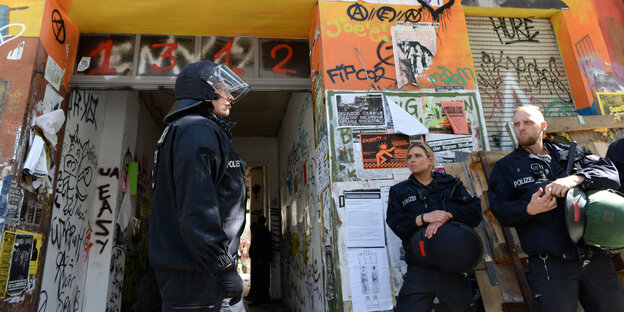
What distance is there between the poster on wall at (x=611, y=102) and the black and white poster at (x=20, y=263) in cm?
625

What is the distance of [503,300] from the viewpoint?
3.13 meters

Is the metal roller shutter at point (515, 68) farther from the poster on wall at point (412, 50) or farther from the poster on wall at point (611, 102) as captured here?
the poster on wall at point (412, 50)

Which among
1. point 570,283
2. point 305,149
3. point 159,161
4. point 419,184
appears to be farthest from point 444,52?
point 159,161

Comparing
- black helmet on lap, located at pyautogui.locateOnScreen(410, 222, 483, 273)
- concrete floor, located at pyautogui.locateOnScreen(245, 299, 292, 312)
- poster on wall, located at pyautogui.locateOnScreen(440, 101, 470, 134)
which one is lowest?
concrete floor, located at pyautogui.locateOnScreen(245, 299, 292, 312)

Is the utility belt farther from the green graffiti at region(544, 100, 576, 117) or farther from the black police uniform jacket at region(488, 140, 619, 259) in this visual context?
the green graffiti at region(544, 100, 576, 117)

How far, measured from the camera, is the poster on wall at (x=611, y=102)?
14.6 ft

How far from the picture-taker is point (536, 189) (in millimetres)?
2674

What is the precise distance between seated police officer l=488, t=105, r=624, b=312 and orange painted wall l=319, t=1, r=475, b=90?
5.66 ft

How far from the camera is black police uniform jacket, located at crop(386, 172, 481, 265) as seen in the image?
2.88 metres

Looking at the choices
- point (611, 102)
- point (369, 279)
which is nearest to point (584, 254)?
point (369, 279)

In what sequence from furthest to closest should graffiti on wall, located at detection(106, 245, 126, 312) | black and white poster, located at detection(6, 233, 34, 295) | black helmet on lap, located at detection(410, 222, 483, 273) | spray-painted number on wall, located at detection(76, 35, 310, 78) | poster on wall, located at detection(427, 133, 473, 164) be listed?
graffiti on wall, located at detection(106, 245, 126, 312)
spray-painted number on wall, located at detection(76, 35, 310, 78)
poster on wall, located at detection(427, 133, 473, 164)
black and white poster, located at detection(6, 233, 34, 295)
black helmet on lap, located at detection(410, 222, 483, 273)

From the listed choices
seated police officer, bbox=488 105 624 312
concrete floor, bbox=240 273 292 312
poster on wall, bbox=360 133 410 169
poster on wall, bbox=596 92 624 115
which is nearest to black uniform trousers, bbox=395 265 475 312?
seated police officer, bbox=488 105 624 312

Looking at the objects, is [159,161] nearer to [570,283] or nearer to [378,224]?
[378,224]

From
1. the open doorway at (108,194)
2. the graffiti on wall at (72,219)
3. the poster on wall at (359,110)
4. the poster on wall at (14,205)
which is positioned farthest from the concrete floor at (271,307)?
the poster on wall at (359,110)
